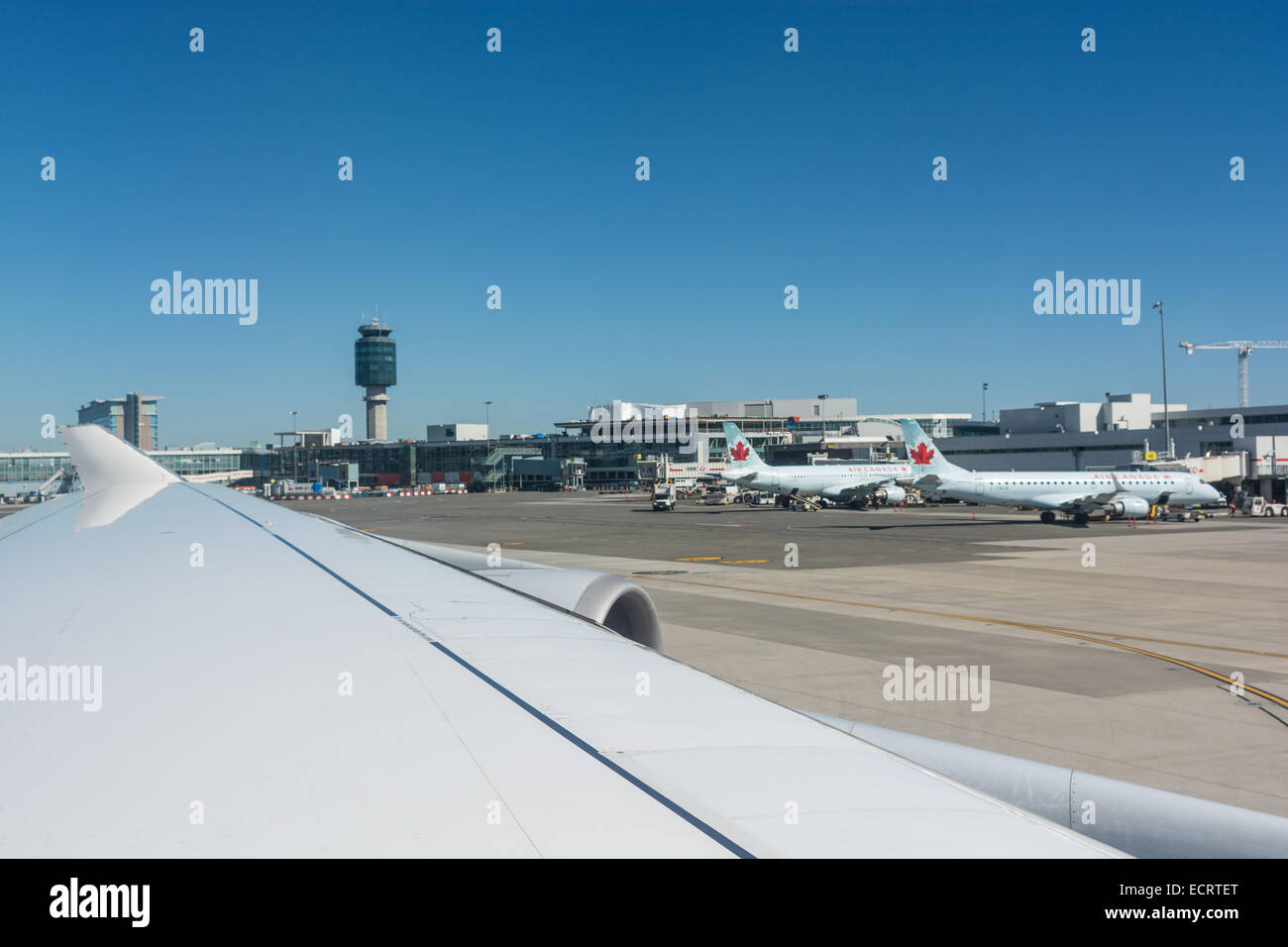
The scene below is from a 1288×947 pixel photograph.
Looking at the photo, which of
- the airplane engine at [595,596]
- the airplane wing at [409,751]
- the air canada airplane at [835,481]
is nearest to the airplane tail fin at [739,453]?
the air canada airplane at [835,481]

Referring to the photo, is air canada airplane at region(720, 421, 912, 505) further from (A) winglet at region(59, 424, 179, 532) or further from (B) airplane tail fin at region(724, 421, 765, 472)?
(A) winglet at region(59, 424, 179, 532)

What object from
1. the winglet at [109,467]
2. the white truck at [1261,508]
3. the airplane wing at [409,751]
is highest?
the winglet at [109,467]

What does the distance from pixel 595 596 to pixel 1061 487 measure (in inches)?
2006

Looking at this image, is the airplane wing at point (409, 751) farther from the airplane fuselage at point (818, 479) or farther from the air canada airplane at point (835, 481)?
the air canada airplane at point (835, 481)

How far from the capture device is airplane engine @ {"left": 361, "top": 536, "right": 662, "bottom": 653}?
6.94 m

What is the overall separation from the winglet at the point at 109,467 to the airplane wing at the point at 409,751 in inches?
414

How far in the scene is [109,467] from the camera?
16.5 metres

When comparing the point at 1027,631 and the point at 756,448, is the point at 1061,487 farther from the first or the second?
the point at 756,448

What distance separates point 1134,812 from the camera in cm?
365

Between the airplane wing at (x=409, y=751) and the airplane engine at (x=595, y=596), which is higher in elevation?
the airplane wing at (x=409, y=751)

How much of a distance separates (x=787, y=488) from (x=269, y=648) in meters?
68.3

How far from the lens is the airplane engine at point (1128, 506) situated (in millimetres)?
49594

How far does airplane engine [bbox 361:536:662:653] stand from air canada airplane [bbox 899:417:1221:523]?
4450cm
